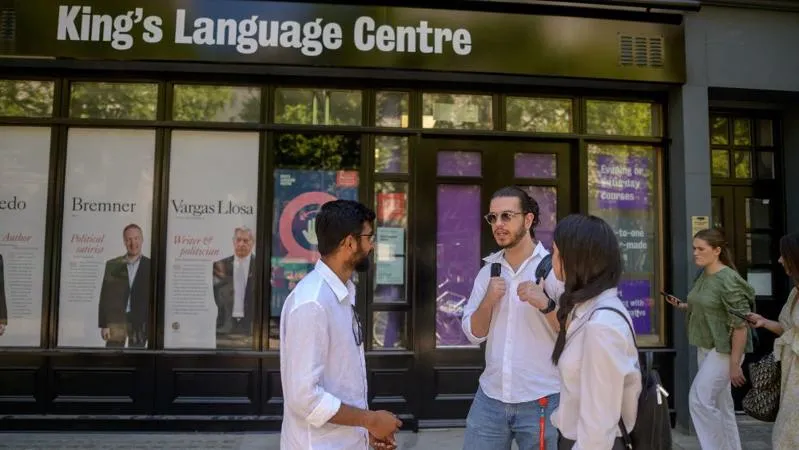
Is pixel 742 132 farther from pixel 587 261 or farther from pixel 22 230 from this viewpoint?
pixel 22 230

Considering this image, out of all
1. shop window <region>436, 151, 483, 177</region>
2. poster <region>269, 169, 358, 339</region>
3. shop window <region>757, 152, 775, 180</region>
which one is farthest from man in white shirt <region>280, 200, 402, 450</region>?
shop window <region>757, 152, 775, 180</region>

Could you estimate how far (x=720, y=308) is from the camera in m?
4.72

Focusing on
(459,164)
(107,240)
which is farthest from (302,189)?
(107,240)

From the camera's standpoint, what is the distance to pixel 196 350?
5.73 meters

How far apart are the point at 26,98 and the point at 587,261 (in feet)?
20.1

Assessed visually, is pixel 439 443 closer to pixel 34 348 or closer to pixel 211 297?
pixel 211 297

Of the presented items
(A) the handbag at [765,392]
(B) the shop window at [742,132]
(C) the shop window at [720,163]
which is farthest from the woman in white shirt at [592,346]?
(B) the shop window at [742,132]

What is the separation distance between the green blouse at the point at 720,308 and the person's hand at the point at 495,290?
281 cm

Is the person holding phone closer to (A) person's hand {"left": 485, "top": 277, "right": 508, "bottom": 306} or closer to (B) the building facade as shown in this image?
(A) person's hand {"left": 485, "top": 277, "right": 508, "bottom": 306}

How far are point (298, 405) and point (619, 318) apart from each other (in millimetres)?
1235

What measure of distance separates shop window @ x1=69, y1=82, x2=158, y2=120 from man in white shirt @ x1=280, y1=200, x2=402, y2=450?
4417 mm

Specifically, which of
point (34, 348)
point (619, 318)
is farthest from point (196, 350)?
point (619, 318)

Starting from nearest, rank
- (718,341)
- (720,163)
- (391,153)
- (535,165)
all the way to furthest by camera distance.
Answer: (718,341), (391,153), (535,165), (720,163)

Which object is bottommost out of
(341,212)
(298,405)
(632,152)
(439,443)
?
(439,443)
